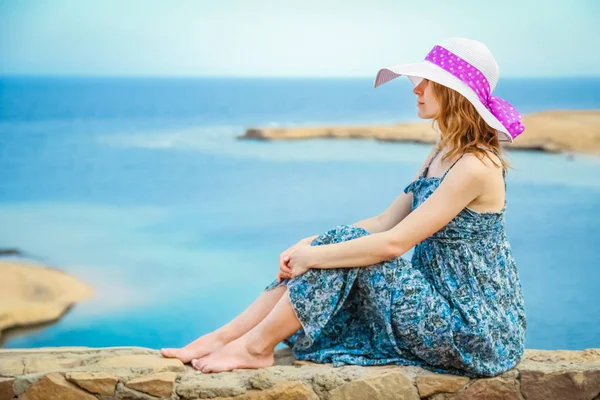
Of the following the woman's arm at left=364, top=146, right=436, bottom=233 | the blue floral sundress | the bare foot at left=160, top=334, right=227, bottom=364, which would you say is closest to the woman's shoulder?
the blue floral sundress

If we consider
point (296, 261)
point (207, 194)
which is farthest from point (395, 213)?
point (207, 194)

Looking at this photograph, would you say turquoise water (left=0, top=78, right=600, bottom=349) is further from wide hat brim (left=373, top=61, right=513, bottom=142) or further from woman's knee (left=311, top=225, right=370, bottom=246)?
wide hat brim (left=373, top=61, right=513, bottom=142)

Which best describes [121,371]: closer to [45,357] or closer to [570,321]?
[45,357]

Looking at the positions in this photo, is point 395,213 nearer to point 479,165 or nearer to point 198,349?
point 479,165

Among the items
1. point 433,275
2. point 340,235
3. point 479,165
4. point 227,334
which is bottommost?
point 227,334

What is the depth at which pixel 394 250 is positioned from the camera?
2.10m

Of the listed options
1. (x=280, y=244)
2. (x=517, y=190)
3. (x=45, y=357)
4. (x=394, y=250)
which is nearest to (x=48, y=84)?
(x=280, y=244)

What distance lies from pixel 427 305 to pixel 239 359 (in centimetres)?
49

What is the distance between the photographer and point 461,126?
7.16ft

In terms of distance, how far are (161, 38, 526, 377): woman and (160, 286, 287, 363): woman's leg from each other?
12mm

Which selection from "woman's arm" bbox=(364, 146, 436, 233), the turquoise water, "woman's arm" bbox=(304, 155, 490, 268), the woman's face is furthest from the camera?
the turquoise water

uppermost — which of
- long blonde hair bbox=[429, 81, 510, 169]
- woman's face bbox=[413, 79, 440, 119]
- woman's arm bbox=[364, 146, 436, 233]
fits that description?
woman's face bbox=[413, 79, 440, 119]

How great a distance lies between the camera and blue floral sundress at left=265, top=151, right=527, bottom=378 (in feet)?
6.97

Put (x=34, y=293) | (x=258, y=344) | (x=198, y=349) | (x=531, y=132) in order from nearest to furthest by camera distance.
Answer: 1. (x=258, y=344)
2. (x=198, y=349)
3. (x=34, y=293)
4. (x=531, y=132)
